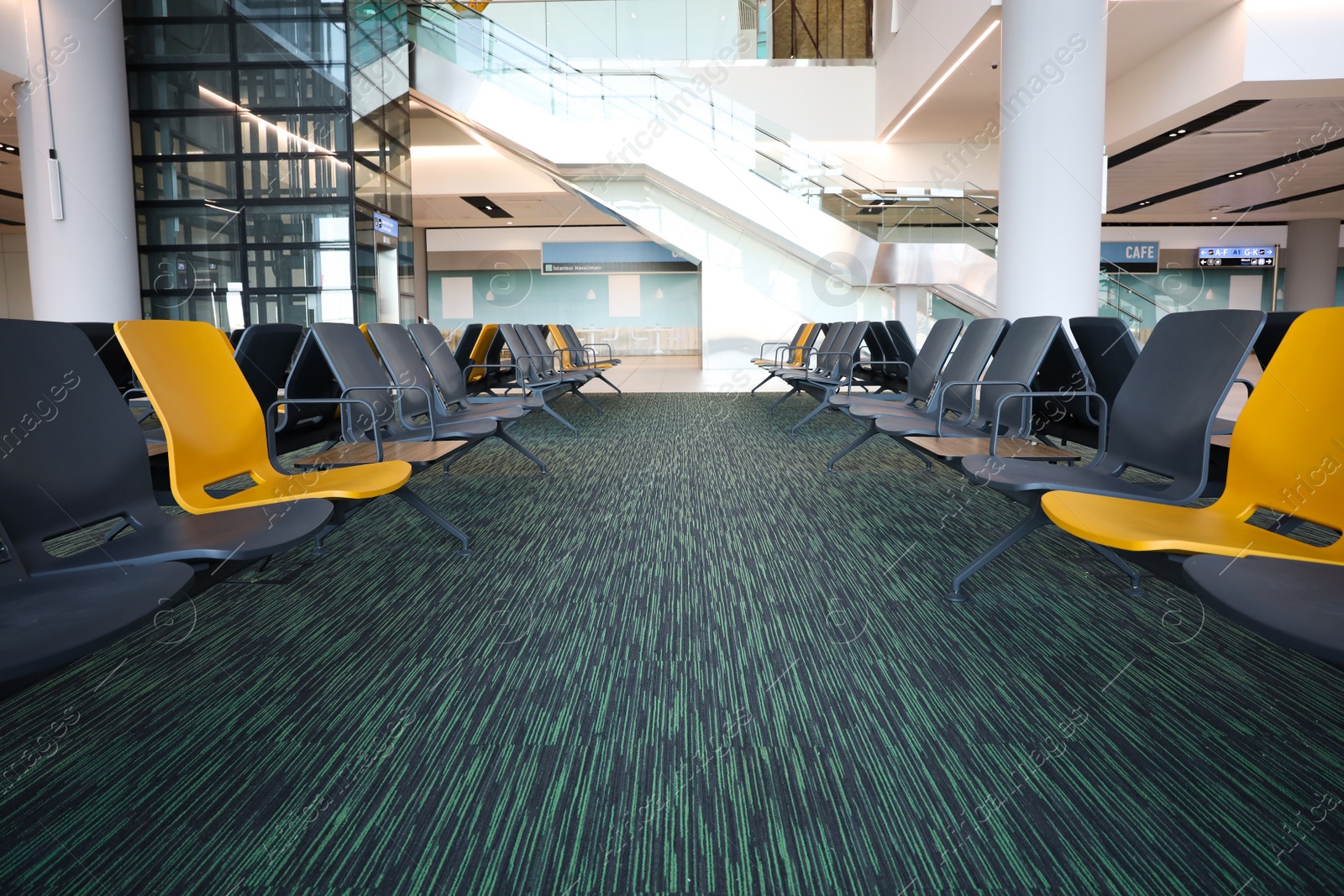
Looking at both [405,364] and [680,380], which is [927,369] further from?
[680,380]

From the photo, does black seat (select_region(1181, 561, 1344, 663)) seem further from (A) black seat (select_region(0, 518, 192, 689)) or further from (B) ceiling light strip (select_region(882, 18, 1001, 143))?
(B) ceiling light strip (select_region(882, 18, 1001, 143))

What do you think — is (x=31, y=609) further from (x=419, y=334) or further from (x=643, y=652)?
(x=419, y=334)

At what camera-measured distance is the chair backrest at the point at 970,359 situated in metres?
3.68

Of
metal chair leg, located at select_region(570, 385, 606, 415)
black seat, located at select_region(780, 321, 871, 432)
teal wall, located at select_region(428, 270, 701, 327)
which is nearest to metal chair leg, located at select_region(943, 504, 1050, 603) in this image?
black seat, located at select_region(780, 321, 871, 432)

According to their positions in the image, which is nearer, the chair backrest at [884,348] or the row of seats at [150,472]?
the row of seats at [150,472]

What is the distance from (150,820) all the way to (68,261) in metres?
9.29

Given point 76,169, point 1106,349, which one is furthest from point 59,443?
point 76,169

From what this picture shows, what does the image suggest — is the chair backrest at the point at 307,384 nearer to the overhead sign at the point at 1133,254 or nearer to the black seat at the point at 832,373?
the black seat at the point at 832,373

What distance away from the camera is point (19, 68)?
26.1ft

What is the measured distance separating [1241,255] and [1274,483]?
71.5 feet

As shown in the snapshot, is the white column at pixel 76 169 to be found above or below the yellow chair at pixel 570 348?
above

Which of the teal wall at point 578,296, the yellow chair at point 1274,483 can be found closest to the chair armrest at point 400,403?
the yellow chair at point 1274,483

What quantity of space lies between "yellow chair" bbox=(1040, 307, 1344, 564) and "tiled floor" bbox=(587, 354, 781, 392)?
Answer: 8110 millimetres

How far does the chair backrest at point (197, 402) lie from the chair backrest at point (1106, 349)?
2806 millimetres
